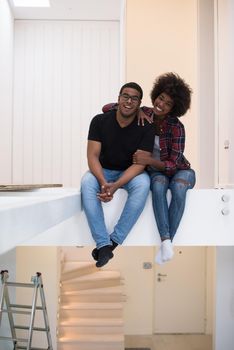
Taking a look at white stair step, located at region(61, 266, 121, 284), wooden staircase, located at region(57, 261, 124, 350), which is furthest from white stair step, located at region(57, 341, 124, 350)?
white stair step, located at region(61, 266, 121, 284)

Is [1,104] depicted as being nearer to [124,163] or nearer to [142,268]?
[124,163]

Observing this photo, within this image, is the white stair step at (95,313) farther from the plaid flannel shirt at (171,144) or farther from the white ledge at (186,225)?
the plaid flannel shirt at (171,144)

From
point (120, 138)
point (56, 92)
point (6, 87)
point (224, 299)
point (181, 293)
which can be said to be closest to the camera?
point (120, 138)

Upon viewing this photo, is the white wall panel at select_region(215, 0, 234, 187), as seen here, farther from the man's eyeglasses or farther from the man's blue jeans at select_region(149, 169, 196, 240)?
the man's eyeglasses

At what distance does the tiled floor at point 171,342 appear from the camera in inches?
277

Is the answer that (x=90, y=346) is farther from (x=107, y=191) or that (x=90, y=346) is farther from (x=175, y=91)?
(x=175, y=91)

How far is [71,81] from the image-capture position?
6.48 meters

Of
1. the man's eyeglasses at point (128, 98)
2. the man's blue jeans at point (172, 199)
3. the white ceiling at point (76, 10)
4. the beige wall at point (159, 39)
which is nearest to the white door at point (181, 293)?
the beige wall at point (159, 39)

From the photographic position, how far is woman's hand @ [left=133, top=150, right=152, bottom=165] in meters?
2.68

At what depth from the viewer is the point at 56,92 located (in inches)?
255

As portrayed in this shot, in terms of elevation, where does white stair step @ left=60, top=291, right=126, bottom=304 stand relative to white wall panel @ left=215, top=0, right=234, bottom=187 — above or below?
below

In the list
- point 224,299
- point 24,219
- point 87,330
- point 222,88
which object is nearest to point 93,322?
point 87,330

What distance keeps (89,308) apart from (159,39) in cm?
430

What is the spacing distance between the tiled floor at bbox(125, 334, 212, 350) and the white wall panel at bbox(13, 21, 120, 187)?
3.12 m
